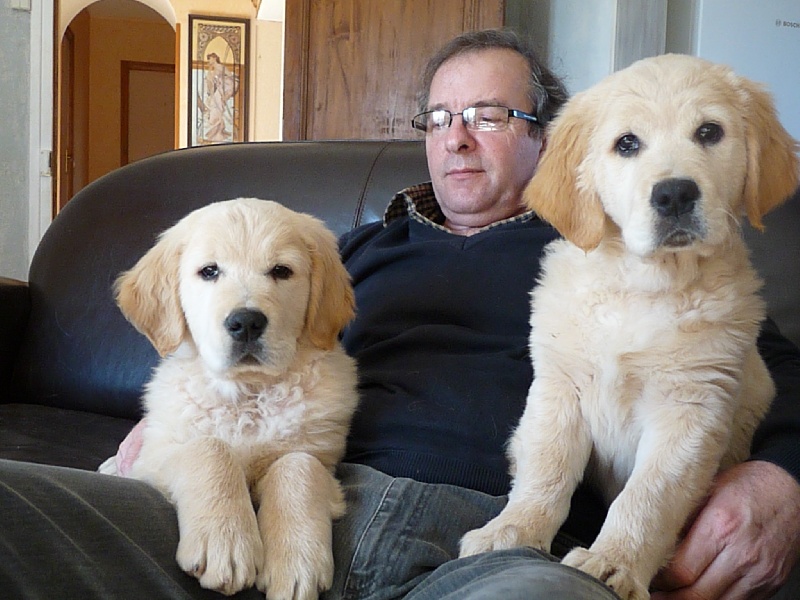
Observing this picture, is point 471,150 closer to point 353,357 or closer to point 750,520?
point 353,357

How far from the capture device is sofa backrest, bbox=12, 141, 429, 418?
2477 mm

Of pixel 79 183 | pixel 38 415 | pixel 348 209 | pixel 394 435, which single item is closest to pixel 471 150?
pixel 348 209

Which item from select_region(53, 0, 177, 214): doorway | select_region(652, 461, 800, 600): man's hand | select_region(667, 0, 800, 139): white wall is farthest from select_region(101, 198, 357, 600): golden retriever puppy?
select_region(53, 0, 177, 214): doorway

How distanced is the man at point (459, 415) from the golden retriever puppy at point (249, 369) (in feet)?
0.26

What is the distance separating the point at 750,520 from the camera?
1327 millimetres

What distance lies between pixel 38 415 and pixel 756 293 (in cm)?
193

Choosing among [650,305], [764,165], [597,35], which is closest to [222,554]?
[650,305]

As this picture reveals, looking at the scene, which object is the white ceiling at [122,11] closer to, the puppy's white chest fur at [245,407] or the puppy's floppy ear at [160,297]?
the puppy's floppy ear at [160,297]

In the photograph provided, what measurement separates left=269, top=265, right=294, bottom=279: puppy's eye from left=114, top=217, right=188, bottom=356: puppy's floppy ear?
20 centimetres

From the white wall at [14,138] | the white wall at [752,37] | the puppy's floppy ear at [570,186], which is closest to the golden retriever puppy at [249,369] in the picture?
the puppy's floppy ear at [570,186]

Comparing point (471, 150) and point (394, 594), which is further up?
point (471, 150)

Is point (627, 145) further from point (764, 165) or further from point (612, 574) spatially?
point (612, 574)

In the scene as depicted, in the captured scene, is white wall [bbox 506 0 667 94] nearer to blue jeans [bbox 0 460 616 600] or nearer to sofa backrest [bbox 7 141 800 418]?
sofa backrest [bbox 7 141 800 418]

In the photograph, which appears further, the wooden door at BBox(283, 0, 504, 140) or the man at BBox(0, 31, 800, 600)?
the wooden door at BBox(283, 0, 504, 140)
